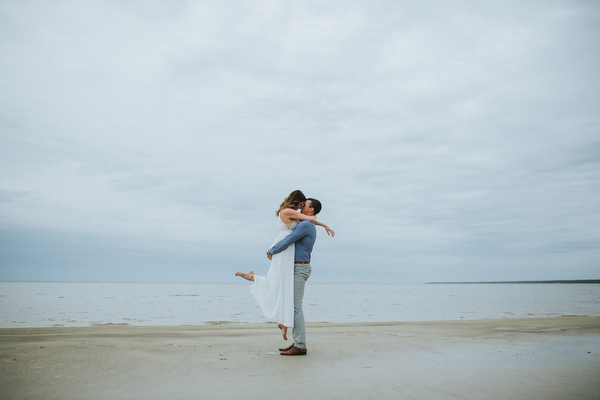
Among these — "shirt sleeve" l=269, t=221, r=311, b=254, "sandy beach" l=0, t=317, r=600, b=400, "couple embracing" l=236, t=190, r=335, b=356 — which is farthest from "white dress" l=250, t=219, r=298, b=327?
"sandy beach" l=0, t=317, r=600, b=400

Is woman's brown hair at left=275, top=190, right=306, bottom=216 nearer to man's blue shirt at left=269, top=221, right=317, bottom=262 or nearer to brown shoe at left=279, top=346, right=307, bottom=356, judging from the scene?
man's blue shirt at left=269, top=221, right=317, bottom=262

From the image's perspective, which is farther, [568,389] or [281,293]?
[281,293]

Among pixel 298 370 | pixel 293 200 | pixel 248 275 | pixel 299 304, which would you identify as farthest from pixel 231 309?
pixel 298 370

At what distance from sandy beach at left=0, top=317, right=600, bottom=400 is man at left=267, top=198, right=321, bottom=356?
0.24 metres

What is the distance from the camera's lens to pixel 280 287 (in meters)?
5.97

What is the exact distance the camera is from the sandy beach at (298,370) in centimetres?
398

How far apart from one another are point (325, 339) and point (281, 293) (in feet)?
7.59

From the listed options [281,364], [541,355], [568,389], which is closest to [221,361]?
[281,364]

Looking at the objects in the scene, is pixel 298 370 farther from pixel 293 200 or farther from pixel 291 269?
pixel 293 200

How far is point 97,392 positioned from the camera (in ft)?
13.1

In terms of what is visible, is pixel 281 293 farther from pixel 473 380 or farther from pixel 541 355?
pixel 541 355

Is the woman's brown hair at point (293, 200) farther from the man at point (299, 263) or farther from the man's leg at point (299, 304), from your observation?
the man's leg at point (299, 304)

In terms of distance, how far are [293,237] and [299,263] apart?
1.45ft

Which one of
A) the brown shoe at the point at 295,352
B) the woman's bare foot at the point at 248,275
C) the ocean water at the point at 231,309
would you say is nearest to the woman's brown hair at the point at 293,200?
the woman's bare foot at the point at 248,275
